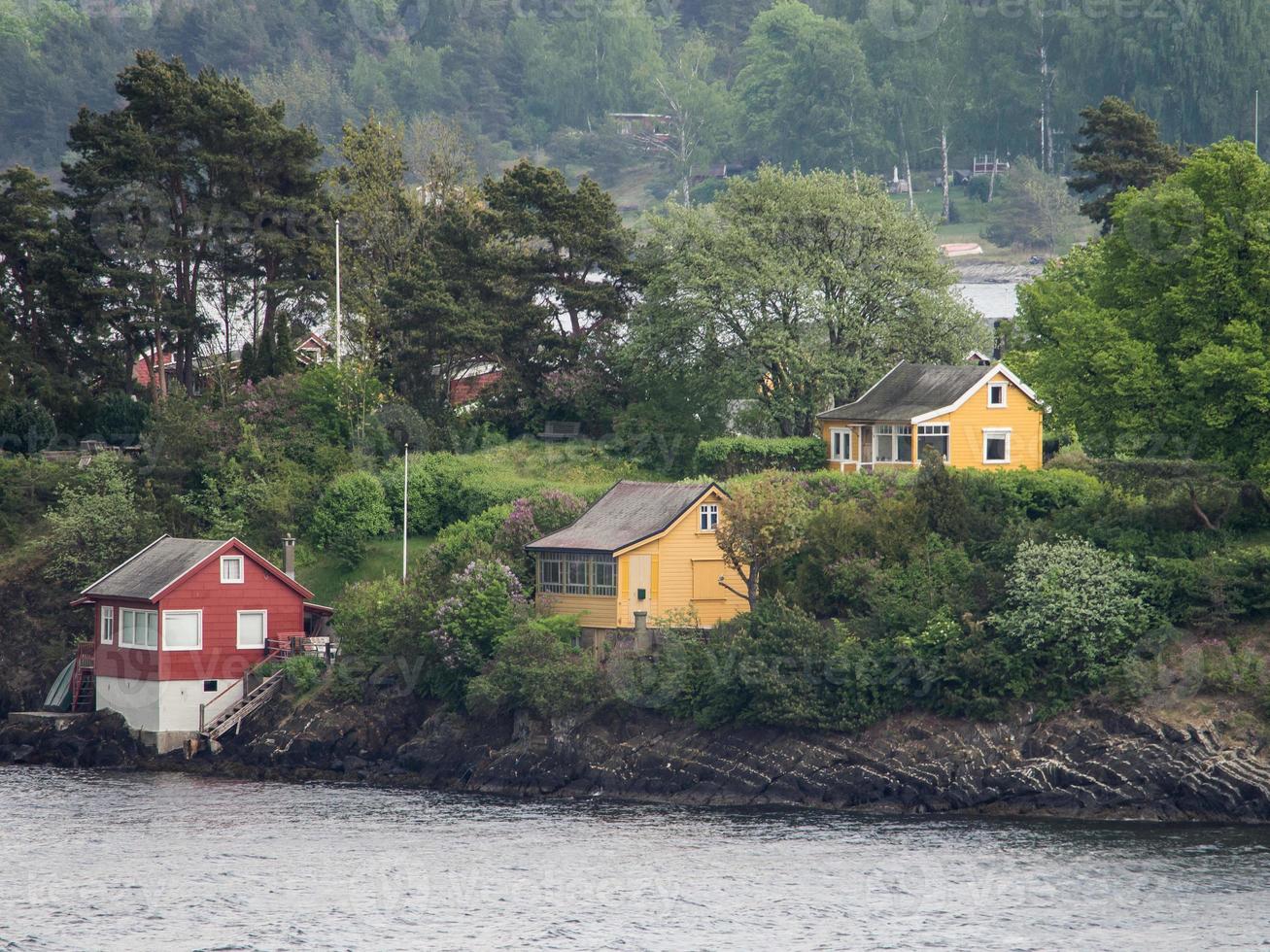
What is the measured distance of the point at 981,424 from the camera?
80.6 meters

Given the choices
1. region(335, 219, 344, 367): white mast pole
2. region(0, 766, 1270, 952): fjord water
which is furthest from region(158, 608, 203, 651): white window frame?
region(335, 219, 344, 367): white mast pole

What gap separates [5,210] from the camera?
94.0 meters

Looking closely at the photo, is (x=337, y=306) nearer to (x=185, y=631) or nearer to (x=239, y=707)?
(x=185, y=631)

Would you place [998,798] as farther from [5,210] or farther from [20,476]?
[5,210]

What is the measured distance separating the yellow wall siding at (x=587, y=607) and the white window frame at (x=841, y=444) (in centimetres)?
1505

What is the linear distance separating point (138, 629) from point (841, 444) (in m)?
27.0

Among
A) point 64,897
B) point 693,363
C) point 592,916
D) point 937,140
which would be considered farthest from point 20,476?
point 937,140

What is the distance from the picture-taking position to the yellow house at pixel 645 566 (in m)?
71.1

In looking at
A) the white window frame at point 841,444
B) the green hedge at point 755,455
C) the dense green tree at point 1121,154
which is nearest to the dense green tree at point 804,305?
the white window frame at point 841,444

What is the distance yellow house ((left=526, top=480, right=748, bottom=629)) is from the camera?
233 ft

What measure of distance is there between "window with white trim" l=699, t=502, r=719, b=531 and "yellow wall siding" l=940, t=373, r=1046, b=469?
11.4 metres

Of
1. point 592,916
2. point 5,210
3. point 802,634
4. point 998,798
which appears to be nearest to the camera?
point 592,916

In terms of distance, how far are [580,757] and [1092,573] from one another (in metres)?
16.3

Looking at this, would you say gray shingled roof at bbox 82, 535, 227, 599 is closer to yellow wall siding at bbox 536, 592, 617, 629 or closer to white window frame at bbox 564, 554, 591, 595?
yellow wall siding at bbox 536, 592, 617, 629
